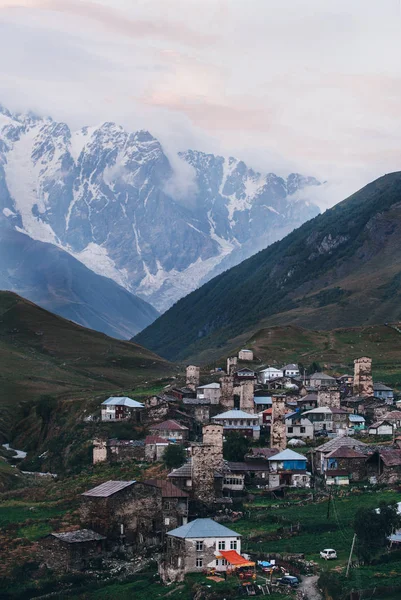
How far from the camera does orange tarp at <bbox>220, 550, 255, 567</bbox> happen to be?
5328cm

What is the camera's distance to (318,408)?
93.6m

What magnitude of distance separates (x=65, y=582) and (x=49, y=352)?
124m

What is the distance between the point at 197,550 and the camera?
179ft

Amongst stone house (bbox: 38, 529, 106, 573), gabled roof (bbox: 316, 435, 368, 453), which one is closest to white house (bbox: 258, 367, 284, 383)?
gabled roof (bbox: 316, 435, 368, 453)

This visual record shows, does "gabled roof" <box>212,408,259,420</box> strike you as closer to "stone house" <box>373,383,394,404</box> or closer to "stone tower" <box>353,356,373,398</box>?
"stone tower" <box>353,356,373,398</box>

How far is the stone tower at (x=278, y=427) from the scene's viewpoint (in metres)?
81.4

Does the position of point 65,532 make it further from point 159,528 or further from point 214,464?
point 214,464

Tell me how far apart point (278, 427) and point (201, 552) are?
92.0 ft

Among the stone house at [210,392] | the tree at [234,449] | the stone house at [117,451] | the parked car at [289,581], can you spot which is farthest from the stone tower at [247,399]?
the parked car at [289,581]

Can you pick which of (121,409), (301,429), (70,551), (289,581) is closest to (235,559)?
(289,581)

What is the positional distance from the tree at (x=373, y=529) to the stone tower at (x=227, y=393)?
4462 centimetres

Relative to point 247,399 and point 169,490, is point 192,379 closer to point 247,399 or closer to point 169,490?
point 247,399

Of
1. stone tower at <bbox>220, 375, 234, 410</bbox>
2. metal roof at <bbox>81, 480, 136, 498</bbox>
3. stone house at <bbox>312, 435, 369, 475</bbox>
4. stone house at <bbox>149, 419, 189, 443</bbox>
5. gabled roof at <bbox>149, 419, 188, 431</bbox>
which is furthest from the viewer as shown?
stone tower at <bbox>220, 375, 234, 410</bbox>

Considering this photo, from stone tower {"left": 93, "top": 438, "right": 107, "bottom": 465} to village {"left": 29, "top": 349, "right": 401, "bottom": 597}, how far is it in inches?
3.8
